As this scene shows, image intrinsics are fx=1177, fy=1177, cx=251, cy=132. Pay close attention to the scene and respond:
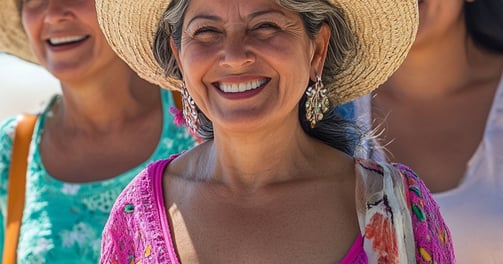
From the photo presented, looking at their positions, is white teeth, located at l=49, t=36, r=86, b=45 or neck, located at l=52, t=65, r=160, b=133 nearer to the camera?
white teeth, located at l=49, t=36, r=86, b=45

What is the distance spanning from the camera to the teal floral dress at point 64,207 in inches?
170

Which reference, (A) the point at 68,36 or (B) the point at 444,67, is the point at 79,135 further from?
(B) the point at 444,67

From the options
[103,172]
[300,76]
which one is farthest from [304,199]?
[103,172]

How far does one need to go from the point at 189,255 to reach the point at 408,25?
96cm

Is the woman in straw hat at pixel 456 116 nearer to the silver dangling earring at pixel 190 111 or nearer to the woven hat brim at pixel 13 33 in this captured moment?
the silver dangling earring at pixel 190 111

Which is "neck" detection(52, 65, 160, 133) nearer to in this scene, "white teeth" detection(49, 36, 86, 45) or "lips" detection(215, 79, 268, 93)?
"white teeth" detection(49, 36, 86, 45)

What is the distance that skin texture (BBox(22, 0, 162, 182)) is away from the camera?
4.54 m

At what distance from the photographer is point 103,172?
4.55 metres

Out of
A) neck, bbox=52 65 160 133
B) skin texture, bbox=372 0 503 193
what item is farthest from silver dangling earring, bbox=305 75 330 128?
neck, bbox=52 65 160 133

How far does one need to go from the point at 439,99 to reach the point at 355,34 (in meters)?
1.09

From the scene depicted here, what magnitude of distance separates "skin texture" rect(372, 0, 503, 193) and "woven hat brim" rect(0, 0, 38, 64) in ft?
4.92

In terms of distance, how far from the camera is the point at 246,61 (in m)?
3.21

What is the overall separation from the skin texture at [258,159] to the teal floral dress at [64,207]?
944 mm

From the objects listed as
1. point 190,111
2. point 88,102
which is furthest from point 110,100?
point 190,111
